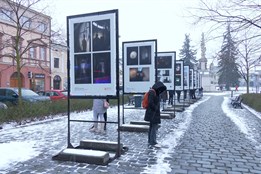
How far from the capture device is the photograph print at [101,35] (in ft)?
21.1

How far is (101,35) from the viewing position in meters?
6.50

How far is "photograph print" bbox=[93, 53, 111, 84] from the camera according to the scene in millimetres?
6438

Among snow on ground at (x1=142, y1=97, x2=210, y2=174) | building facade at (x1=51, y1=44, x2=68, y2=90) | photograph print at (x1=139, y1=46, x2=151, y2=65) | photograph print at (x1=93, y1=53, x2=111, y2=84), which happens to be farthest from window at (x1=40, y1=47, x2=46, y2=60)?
photograph print at (x1=93, y1=53, x2=111, y2=84)

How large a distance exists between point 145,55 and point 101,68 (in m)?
4.23

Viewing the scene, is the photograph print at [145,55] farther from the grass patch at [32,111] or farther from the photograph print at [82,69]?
the grass patch at [32,111]

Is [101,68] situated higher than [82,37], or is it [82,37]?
[82,37]

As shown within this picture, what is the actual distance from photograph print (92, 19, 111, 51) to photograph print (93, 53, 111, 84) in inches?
7.5

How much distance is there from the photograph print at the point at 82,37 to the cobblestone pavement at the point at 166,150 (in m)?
2.67

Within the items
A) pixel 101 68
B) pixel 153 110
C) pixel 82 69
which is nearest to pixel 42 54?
pixel 82 69

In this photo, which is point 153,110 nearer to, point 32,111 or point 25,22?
point 32,111

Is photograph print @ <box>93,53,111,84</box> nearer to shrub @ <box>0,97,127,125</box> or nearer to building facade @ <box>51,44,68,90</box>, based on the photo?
shrub @ <box>0,97,127,125</box>

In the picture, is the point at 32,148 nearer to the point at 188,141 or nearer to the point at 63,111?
the point at 188,141

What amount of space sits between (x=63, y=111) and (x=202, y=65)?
5352 centimetres

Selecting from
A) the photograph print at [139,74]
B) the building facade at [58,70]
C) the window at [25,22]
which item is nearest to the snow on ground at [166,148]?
the photograph print at [139,74]
